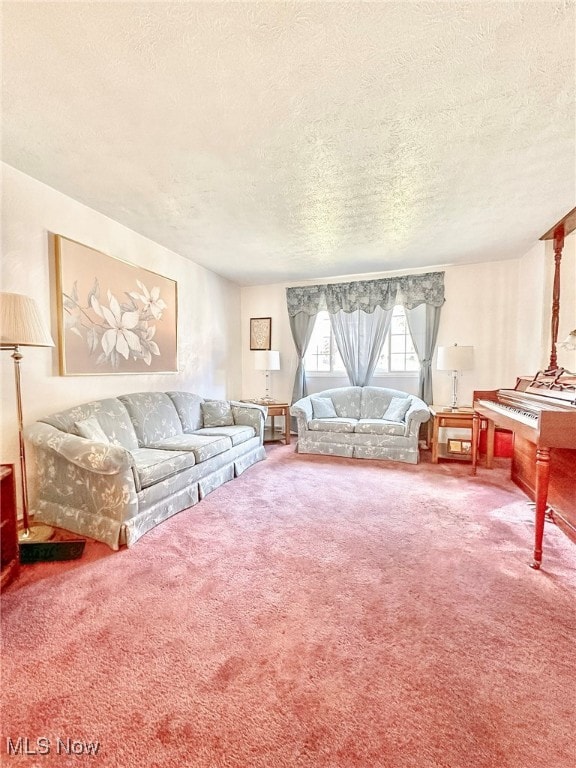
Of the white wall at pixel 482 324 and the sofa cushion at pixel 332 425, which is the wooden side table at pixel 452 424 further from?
the sofa cushion at pixel 332 425

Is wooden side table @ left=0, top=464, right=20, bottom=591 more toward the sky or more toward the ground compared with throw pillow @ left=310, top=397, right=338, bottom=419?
more toward the ground

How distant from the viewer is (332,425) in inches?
161

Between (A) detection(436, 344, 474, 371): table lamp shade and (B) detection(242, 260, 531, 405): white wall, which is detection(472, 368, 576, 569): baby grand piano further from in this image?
(B) detection(242, 260, 531, 405): white wall

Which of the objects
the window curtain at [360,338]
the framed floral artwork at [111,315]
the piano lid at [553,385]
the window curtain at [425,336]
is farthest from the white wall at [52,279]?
the piano lid at [553,385]

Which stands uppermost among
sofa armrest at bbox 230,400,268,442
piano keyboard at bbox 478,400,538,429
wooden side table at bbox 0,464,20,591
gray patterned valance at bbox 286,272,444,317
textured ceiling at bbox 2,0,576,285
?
textured ceiling at bbox 2,0,576,285

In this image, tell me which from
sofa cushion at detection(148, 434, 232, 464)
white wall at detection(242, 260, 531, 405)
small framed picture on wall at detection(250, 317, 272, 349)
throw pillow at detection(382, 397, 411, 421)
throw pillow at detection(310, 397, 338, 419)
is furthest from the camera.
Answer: small framed picture on wall at detection(250, 317, 272, 349)

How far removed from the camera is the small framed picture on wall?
539 cm

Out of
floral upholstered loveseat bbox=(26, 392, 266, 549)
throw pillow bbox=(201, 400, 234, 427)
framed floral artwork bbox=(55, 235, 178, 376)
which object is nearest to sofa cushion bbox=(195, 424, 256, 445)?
floral upholstered loveseat bbox=(26, 392, 266, 549)

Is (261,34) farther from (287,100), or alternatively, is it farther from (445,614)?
(445,614)

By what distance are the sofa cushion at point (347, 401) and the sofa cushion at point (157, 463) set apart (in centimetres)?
248

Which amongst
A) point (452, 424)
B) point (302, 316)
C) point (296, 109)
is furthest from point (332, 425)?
point (296, 109)

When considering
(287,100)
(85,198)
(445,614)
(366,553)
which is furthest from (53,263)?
(445,614)

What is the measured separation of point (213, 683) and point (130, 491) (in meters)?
1.22

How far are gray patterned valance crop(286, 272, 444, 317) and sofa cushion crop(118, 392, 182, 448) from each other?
259cm
